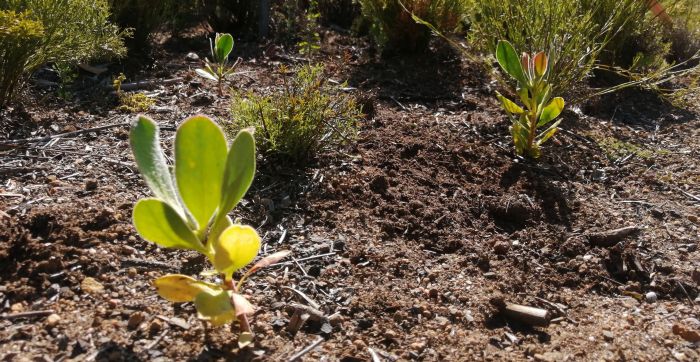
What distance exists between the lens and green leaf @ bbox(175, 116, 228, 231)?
182cm

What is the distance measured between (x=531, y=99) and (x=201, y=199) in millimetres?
2010

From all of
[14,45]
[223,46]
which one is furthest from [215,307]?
[223,46]

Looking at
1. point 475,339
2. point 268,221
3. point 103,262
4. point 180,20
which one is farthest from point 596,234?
point 180,20

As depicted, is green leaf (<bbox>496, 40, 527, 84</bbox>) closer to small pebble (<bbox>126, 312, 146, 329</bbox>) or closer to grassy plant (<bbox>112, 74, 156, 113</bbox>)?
grassy plant (<bbox>112, 74, 156, 113</bbox>)

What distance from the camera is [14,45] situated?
305 centimetres

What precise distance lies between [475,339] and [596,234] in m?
0.92

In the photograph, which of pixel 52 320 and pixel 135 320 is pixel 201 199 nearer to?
pixel 135 320

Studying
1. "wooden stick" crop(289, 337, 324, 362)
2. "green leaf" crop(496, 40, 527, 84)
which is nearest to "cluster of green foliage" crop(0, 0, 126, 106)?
"wooden stick" crop(289, 337, 324, 362)

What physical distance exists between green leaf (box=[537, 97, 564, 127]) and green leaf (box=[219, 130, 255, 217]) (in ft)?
6.10

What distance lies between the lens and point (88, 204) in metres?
2.53

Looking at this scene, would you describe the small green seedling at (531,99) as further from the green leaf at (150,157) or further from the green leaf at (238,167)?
the green leaf at (150,157)

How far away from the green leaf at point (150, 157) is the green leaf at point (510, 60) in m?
1.90

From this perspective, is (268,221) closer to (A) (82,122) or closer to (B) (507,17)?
(A) (82,122)

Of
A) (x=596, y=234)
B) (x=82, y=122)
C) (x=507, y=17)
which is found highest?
(x=507, y=17)
